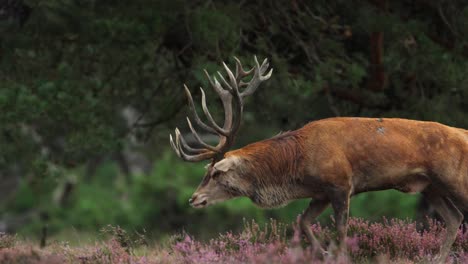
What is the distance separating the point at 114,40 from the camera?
1216 centimetres

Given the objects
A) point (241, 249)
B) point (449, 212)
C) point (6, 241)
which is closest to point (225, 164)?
point (241, 249)

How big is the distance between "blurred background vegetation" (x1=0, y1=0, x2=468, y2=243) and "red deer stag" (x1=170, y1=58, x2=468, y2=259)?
2.67m

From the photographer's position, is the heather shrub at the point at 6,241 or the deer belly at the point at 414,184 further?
the heather shrub at the point at 6,241

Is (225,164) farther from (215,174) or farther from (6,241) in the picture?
(6,241)

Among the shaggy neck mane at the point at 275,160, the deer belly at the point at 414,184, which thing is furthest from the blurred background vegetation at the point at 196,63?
the deer belly at the point at 414,184

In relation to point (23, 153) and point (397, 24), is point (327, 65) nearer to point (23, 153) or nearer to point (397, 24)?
point (397, 24)

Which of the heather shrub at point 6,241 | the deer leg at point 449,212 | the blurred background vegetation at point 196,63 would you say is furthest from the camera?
the blurred background vegetation at point 196,63

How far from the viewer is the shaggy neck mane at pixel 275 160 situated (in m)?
8.99

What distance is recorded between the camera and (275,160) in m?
9.07

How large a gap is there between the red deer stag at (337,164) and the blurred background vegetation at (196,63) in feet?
8.75

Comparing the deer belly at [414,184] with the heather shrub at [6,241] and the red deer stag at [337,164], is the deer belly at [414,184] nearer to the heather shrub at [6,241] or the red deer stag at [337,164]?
the red deer stag at [337,164]

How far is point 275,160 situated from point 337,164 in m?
0.61

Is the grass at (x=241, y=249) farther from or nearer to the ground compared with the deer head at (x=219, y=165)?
nearer to the ground

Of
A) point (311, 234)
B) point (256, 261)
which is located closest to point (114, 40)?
point (311, 234)
